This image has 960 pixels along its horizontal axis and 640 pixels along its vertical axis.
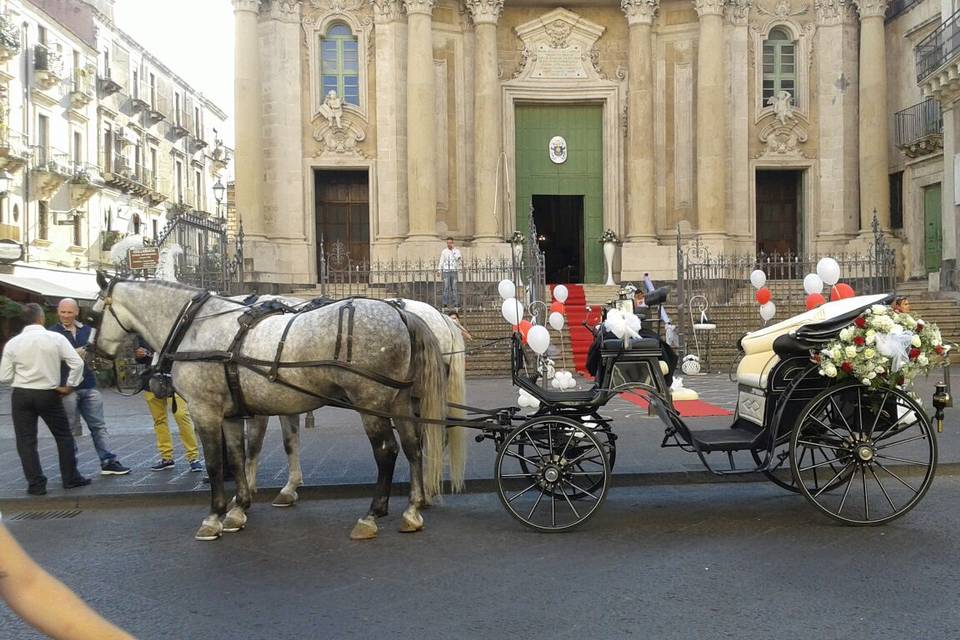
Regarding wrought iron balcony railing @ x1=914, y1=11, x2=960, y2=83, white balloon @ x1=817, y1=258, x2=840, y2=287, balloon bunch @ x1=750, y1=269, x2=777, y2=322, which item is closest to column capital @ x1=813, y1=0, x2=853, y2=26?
wrought iron balcony railing @ x1=914, y1=11, x2=960, y2=83

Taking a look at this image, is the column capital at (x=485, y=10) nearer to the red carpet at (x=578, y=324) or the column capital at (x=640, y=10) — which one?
the column capital at (x=640, y=10)

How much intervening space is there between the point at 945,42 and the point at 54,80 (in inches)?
1247

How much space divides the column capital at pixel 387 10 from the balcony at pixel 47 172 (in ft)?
57.2

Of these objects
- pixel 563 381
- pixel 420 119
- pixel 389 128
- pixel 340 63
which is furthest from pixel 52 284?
pixel 563 381

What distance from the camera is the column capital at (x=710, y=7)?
23.8 m

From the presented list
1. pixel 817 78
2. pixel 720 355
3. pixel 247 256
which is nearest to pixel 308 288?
pixel 247 256

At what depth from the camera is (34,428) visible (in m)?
7.80

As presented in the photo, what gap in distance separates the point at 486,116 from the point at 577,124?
3.42 m

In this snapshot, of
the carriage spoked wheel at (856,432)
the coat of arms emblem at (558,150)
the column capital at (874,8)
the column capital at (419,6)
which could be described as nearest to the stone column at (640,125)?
the coat of arms emblem at (558,150)

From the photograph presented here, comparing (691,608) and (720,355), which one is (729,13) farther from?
(691,608)

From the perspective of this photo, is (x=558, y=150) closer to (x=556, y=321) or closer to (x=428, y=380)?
(x=556, y=321)

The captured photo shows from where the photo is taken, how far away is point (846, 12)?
Result: 24859mm

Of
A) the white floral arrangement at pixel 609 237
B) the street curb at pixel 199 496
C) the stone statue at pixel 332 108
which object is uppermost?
the stone statue at pixel 332 108

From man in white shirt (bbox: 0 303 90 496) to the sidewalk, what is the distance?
0.23 m
